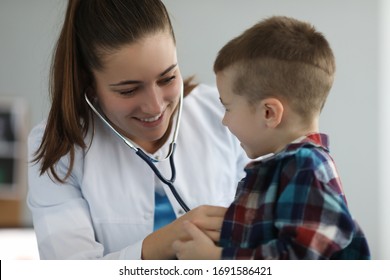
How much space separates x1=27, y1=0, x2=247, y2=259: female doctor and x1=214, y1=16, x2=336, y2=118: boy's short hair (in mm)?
213

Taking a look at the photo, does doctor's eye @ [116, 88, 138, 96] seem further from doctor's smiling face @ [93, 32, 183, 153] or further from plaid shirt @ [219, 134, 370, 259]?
plaid shirt @ [219, 134, 370, 259]

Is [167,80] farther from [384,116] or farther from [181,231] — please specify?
[384,116]

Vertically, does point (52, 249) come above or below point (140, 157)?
below

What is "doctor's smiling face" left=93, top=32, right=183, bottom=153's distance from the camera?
3.40 ft

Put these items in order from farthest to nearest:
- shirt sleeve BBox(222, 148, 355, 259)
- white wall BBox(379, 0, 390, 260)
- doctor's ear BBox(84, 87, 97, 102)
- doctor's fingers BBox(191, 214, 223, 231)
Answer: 1. white wall BBox(379, 0, 390, 260)
2. doctor's ear BBox(84, 87, 97, 102)
3. doctor's fingers BBox(191, 214, 223, 231)
4. shirt sleeve BBox(222, 148, 355, 259)

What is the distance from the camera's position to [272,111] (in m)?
0.86

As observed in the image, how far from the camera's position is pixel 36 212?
3.67 ft

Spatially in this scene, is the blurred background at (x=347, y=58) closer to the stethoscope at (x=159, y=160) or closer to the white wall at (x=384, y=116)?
the white wall at (x=384, y=116)

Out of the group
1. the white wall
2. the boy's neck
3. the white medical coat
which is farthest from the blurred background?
the boy's neck
